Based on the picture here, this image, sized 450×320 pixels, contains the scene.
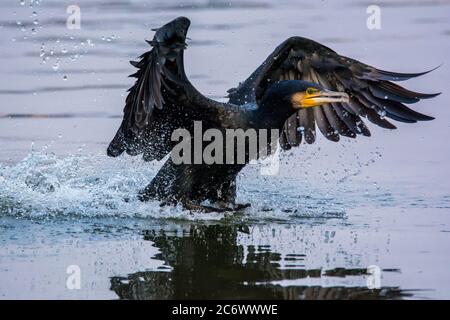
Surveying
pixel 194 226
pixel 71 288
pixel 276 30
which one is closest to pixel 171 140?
pixel 194 226

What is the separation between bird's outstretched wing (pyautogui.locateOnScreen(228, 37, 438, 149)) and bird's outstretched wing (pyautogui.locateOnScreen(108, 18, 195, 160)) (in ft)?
3.04

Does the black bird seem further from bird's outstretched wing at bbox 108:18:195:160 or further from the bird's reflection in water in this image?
the bird's reflection in water

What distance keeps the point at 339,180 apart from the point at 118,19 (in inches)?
260

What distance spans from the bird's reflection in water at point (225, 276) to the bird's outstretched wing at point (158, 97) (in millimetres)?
942

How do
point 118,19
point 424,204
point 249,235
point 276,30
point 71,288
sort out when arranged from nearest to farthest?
point 71,288, point 249,235, point 424,204, point 276,30, point 118,19

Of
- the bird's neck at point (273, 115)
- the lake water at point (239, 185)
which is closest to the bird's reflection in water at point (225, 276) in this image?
the lake water at point (239, 185)

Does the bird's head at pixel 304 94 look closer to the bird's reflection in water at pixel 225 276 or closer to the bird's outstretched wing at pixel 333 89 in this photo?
the bird's outstretched wing at pixel 333 89

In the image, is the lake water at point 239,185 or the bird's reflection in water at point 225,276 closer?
the bird's reflection in water at point 225,276

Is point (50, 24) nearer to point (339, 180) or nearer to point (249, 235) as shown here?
point (339, 180)

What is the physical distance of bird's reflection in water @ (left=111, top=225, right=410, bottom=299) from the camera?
6.62 m

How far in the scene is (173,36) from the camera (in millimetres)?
8094

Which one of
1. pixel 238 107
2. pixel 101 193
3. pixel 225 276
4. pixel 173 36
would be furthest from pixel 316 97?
pixel 225 276

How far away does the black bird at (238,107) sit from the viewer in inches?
324

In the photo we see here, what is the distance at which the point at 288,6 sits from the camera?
16.1 metres
